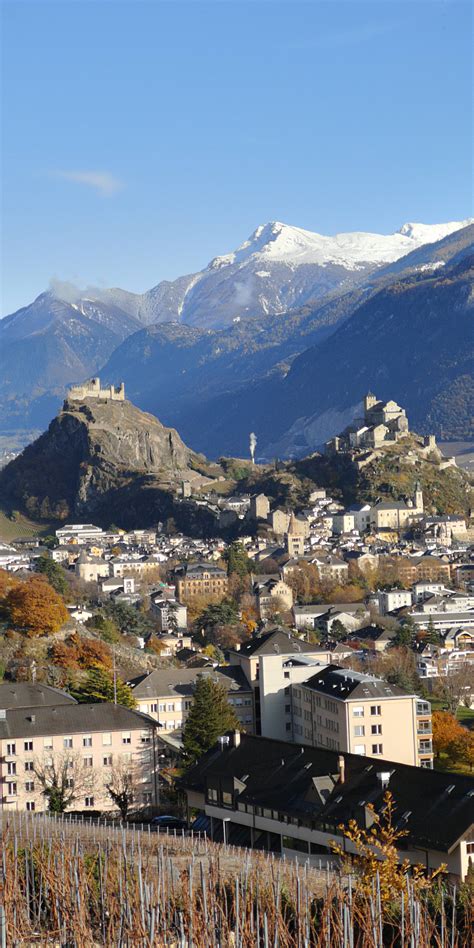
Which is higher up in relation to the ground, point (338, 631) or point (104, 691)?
point (104, 691)

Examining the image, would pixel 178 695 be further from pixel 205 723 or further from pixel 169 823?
pixel 169 823

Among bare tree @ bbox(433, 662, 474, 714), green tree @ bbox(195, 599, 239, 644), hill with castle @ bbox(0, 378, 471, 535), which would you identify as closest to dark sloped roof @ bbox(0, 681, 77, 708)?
bare tree @ bbox(433, 662, 474, 714)

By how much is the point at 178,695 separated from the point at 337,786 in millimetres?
16195

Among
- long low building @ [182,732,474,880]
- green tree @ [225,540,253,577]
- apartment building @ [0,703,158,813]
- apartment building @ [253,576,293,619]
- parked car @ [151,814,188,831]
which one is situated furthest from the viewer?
green tree @ [225,540,253,577]

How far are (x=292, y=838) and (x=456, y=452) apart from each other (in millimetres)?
163490

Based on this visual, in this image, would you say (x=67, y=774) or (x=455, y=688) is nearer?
(x=67, y=774)

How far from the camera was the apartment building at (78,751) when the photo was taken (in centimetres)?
3994

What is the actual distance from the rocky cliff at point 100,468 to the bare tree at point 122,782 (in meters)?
75.4

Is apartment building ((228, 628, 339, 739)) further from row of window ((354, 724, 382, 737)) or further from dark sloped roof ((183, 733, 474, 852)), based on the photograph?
dark sloped roof ((183, 733, 474, 852))

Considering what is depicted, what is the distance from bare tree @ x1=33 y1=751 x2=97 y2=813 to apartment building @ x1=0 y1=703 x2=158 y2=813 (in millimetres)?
27

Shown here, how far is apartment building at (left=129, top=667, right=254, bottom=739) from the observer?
48.6 meters

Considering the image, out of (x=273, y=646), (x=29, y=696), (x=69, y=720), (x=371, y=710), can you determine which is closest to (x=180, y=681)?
(x=273, y=646)

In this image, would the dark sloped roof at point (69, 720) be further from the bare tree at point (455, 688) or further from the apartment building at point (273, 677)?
the bare tree at point (455, 688)

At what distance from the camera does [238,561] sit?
90812 mm
